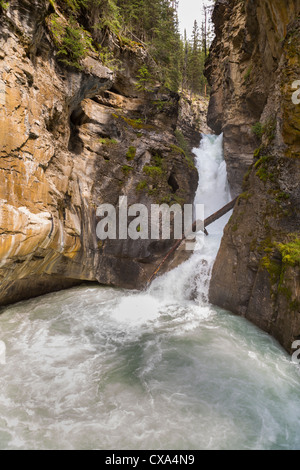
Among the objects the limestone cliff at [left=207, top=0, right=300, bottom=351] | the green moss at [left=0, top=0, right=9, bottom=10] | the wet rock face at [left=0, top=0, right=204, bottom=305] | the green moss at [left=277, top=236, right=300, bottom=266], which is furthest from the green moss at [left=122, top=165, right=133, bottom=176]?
the green moss at [left=277, top=236, right=300, bottom=266]

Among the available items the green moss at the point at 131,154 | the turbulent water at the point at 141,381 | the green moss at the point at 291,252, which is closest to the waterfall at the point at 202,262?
the turbulent water at the point at 141,381

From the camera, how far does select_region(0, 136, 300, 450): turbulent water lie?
384 centimetres

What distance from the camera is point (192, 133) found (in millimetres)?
25531

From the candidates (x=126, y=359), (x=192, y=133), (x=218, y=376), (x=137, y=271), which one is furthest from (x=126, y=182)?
(x=192, y=133)

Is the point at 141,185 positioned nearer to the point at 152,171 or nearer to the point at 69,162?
the point at 152,171

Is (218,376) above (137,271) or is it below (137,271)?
below

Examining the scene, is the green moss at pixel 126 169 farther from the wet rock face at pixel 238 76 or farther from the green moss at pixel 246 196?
the wet rock face at pixel 238 76

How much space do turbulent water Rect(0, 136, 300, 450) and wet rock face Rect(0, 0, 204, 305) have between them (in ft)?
7.22

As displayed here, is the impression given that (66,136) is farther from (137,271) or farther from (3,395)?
(3,395)

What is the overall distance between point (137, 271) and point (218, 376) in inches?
257

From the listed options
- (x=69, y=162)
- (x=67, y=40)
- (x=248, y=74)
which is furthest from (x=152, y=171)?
(x=248, y=74)

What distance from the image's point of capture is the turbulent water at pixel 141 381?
384cm

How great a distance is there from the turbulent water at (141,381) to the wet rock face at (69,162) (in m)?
2.20

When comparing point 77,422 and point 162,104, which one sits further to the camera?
point 162,104
